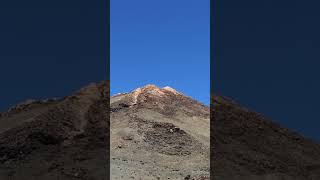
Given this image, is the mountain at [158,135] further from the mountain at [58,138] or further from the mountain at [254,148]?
the mountain at [58,138]

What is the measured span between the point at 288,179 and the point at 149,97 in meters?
17.8

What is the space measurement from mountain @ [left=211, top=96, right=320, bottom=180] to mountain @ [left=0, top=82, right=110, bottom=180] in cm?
746

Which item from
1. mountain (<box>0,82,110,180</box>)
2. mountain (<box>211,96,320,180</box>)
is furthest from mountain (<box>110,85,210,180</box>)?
mountain (<box>0,82,110,180</box>)

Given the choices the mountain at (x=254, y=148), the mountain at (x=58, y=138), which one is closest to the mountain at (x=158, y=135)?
the mountain at (x=254, y=148)

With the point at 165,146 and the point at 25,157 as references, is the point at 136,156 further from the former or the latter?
the point at 25,157

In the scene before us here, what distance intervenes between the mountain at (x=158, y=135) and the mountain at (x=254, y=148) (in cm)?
102

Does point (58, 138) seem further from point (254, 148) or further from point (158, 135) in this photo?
point (254, 148)

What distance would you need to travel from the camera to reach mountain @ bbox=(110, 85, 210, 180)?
102 ft

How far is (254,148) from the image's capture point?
37594 mm

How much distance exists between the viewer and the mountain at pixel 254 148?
3319 cm

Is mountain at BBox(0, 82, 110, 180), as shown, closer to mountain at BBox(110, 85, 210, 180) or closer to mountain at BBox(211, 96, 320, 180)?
mountain at BBox(110, 85, 210, 180)

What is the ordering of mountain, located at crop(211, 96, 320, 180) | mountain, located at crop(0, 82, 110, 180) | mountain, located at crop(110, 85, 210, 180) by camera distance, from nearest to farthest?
mountain, located at crop(0, 82, 110, 180), mountain, located at crop(110, 85, 210, 180), mountain, located at crop(211, 96, 320, 180)

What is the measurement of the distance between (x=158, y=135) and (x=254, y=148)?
659cm

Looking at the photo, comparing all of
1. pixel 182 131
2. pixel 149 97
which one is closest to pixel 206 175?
pixel 182 131
